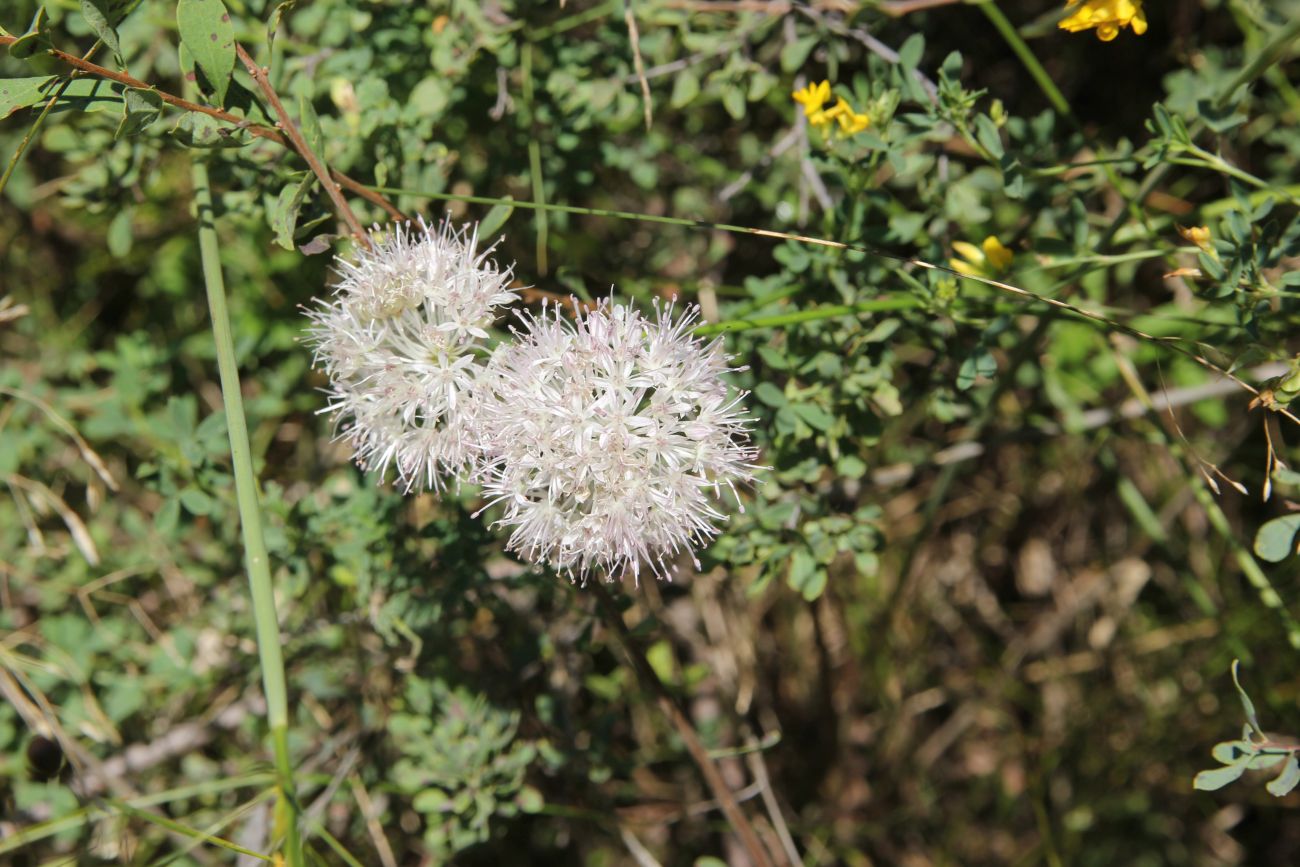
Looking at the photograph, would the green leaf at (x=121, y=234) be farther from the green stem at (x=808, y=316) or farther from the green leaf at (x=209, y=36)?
the green stem at (x=808, y=316)

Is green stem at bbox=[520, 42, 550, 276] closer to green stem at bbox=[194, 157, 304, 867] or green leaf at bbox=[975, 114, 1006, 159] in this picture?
green stem at bbox=[194, 157, 304, 867]

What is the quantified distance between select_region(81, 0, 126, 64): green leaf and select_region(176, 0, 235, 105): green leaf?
11 cm

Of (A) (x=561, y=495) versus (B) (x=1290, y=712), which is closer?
(A) (x=561, y=495)

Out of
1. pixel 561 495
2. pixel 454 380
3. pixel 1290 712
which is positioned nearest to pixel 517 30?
pixel 454 380

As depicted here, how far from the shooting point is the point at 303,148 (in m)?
1.66

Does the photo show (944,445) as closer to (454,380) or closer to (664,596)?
(664,596)

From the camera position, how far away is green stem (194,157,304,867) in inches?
58.5

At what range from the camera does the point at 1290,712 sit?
255 centimetres

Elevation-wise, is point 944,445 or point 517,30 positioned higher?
point 517,30

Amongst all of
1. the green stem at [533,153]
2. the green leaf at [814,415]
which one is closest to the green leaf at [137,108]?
the green stem at [533,153]

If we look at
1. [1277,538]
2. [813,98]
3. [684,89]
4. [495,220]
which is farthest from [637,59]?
[1277,538]

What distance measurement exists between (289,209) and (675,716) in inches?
48.5

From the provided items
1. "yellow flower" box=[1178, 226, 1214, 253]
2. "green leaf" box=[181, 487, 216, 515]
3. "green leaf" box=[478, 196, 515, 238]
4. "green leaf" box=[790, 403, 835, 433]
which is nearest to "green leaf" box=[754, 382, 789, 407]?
"green leaf" box=[790, 403, 835, 433]

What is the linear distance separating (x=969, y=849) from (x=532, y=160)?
7.66 ft
